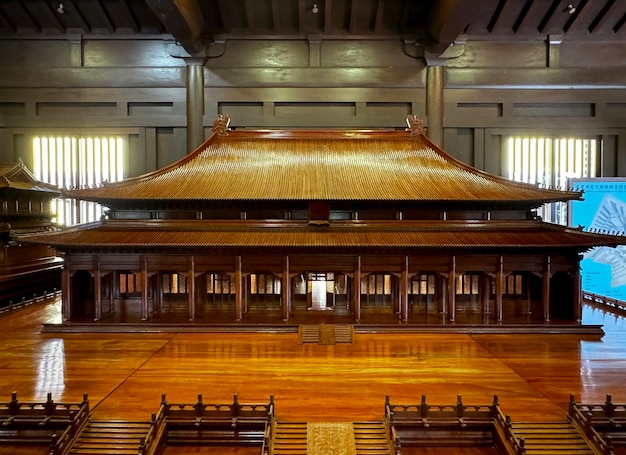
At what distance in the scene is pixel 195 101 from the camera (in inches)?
530

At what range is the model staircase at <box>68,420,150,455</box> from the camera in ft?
16.8

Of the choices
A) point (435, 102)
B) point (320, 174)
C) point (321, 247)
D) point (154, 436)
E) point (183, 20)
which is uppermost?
point (183, 20)

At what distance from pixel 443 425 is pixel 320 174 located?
6484mm

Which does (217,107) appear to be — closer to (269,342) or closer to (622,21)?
(269,342)

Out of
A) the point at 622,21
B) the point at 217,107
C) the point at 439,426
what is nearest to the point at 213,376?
the point at 439,426

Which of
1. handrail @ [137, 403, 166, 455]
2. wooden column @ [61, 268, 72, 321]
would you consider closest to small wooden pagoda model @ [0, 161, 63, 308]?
wooden column @ [61, 268, 72, 321]

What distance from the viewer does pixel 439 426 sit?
5590 millimetres

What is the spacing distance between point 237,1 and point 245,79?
2.20 m

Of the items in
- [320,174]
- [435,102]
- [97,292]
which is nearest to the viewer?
[97,292]

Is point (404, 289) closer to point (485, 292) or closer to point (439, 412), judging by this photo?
point (485, 292)

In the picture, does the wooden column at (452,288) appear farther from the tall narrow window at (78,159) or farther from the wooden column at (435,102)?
the tall narrow window at (78,159)

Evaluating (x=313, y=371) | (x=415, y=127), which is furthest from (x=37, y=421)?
(x=415, y=127)

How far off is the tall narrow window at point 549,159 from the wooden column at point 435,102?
7.88 feet

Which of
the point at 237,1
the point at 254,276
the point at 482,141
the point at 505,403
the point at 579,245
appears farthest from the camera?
the point at 482,141
